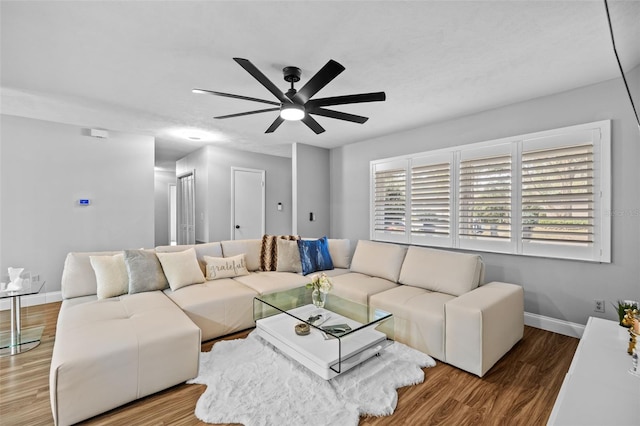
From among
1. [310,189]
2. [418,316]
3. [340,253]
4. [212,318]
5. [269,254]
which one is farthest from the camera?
[310,189]

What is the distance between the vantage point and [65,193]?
416cm

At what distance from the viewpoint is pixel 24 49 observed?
222 cm

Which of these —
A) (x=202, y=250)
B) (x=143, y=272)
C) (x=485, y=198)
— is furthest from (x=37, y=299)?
(x=485, y=198)

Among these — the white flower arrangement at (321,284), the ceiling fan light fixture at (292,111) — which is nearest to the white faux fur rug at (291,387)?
the white flower arrangement at (321,284)

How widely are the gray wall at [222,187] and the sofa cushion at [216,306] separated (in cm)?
270

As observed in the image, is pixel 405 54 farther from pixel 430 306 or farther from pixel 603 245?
pixel 603 245

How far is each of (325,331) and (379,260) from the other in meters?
1.77

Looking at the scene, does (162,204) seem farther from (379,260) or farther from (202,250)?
(379,260)

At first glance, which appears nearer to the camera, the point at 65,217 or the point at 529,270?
the point at 529,270

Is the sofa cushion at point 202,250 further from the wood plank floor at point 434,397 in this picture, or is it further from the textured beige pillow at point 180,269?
the wood plank floor at point 434,397

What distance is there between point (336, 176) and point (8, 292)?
15.1ft

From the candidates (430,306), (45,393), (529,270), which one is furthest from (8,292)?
(529,270)

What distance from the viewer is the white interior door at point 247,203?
5.98 m

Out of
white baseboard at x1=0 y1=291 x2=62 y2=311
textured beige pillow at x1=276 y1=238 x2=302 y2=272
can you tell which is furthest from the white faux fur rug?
white baseboard at x1=0 y1=291 x2=62 y2=311
